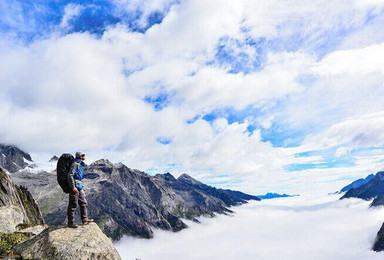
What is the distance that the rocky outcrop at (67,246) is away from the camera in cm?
1441

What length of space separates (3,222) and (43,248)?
15756 millimetres

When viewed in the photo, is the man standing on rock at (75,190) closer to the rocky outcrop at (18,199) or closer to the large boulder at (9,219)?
the large boulder at (9,219)

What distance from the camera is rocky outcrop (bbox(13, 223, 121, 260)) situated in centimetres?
1441

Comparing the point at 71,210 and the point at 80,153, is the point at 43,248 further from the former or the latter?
the point at 80,153

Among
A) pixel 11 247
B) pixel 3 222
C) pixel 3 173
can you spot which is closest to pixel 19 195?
pixel 3 173


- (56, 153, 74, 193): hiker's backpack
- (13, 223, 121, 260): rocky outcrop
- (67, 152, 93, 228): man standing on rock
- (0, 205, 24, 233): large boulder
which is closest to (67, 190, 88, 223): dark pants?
(67, 152, 93, 228): man standing on rock

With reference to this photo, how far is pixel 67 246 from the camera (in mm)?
14789

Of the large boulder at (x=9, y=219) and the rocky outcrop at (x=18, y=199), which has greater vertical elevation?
the rocky outcrop at (x=18, y=199)

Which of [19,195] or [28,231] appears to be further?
[19,195]

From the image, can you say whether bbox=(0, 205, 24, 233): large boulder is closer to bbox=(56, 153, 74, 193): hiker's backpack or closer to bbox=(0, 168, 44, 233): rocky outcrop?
bbox=(56, 153, 74, 193): hiker's backpack

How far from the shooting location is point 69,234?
15.9 metres

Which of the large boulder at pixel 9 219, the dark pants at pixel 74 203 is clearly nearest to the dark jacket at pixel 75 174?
the dark pants at pixel 74 203

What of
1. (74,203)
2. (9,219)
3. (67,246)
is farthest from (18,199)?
(67,246)

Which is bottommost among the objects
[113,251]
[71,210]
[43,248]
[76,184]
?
[113,251]
